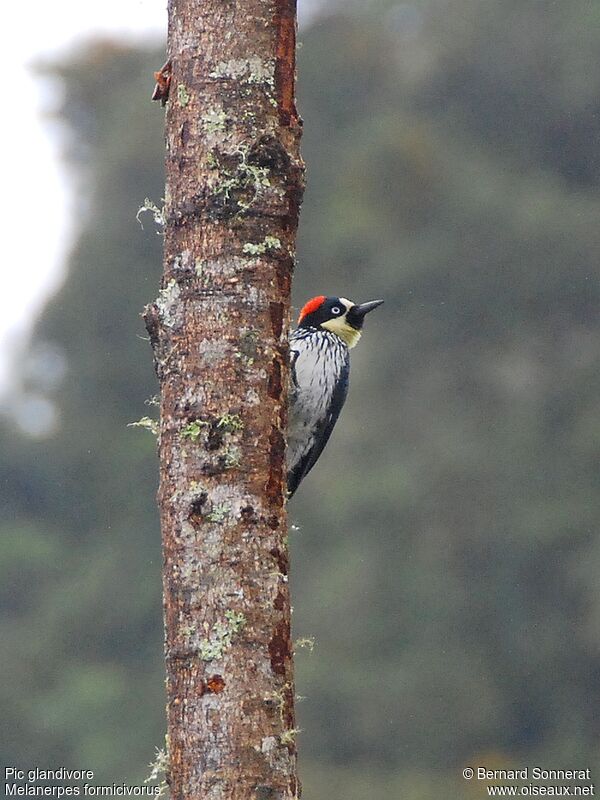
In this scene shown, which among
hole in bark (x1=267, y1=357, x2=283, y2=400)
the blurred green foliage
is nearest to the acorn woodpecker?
hole in bark (x1=267, y1=357, x2=283, y2=400)

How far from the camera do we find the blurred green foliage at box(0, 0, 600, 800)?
22.4 metres

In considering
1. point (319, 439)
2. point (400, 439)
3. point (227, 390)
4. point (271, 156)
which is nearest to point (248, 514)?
point (227, 390)

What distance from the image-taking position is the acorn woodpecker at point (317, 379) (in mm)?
6449

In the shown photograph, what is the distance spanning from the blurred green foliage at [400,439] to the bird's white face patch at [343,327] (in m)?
14.1

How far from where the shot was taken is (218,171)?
12.8 ft

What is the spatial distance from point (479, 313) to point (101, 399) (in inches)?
273

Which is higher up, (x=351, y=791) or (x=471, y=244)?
(x=471, y=244)

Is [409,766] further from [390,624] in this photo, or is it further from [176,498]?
[176,498]

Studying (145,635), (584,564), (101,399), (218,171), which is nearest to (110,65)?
(101,399)

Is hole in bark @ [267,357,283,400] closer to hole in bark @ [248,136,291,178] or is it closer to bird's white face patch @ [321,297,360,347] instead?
hole in bark @ [248,136,291,178]

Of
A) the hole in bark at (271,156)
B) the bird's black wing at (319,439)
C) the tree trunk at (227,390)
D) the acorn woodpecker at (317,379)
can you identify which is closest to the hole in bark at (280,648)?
the tree trunk at (227,390)

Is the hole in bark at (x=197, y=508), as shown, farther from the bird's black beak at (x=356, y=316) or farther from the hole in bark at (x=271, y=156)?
the bird's black beak at (x=356, y=316)

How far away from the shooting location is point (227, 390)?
378cm

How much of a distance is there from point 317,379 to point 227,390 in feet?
9.18
